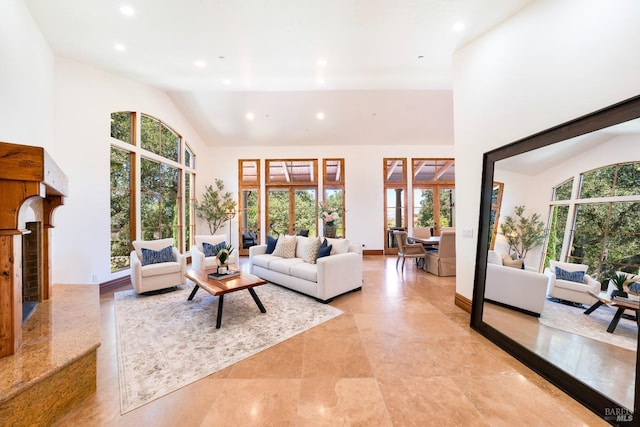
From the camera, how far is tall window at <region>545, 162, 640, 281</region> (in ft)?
5.22

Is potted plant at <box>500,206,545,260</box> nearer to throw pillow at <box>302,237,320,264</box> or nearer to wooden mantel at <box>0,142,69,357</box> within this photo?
throw pillow at <box>302,237,320,264</box>

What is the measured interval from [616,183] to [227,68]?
5059mm

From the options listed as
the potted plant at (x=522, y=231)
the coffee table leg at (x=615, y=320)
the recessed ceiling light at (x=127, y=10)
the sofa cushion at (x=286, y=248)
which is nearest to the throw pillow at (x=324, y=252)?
the sofa cushion at (x=286, y=248)

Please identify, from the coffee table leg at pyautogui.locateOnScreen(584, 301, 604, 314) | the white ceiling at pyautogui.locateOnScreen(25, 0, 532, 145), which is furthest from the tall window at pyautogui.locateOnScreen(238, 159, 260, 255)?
the coffee table leg at pyautogui.locateOnScreen(584, 301, 604, 314)

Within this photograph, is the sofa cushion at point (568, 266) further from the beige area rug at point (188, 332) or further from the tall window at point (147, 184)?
the tall window at point (147, 184)

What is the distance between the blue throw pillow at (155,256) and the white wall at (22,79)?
79.8 inches

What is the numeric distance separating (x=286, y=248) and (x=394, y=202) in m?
4.53

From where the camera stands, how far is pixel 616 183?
5.60 ft

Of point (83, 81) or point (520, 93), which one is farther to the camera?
point (83, 81)

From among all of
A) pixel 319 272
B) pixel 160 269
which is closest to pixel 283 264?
pixel 319 272

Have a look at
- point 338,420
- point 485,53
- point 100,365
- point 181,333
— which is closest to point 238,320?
point 181,333

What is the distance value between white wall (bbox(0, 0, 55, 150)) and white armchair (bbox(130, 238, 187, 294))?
199 cm

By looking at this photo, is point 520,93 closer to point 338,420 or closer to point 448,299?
point 448,299

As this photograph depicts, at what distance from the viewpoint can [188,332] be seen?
276 centimetres
